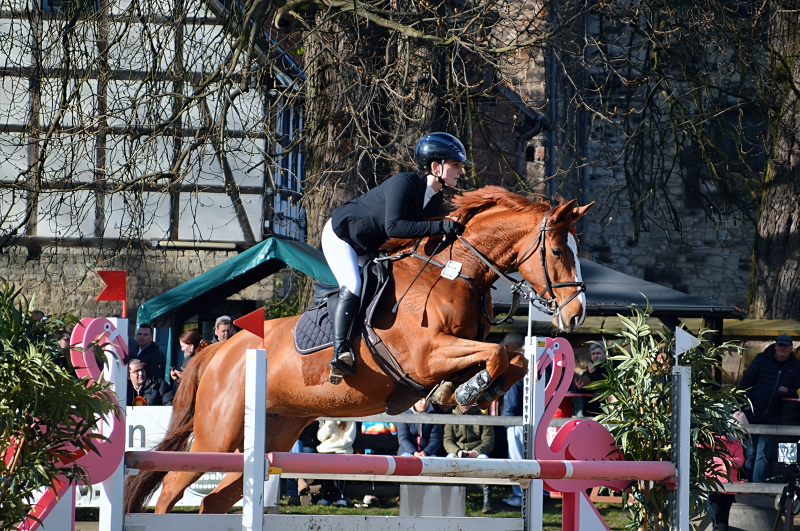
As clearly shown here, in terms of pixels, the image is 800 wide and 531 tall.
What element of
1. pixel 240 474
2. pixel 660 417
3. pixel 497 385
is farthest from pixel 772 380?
pixel 240 474

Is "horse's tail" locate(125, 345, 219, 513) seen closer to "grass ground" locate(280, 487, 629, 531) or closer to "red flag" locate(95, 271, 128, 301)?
"red flag" locate(95, 271, 128, 301)

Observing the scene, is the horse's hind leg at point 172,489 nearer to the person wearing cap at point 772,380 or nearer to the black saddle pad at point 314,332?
the black saddle pad at point 314,332

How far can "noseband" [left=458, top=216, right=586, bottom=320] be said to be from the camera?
400cm

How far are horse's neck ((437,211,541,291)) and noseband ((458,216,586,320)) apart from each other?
31 mm

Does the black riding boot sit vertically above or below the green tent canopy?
below

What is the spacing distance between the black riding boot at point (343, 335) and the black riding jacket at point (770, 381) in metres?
4.20

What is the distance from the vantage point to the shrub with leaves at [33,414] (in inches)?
114

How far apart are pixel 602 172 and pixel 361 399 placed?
13326mm

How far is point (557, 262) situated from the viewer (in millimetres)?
4094

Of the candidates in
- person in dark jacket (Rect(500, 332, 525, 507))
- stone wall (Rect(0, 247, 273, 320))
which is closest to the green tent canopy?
person in dark jacket (Rect(500, 332, 525, 507))

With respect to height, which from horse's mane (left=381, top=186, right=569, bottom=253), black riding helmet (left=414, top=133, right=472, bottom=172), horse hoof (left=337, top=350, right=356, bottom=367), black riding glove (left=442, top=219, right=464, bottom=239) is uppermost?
black riding helmet (left=414, top=133, right=472, bottom=172)

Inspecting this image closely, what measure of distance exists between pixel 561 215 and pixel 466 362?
866 millimetres

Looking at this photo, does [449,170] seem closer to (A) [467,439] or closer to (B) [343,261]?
(B) [343,261]

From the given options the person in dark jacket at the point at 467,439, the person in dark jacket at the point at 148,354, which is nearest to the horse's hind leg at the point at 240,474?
the person in dark jacket at the point at 467,439
